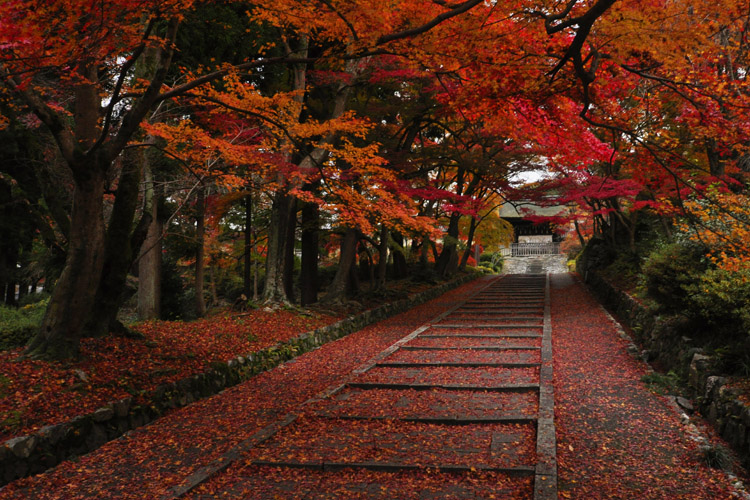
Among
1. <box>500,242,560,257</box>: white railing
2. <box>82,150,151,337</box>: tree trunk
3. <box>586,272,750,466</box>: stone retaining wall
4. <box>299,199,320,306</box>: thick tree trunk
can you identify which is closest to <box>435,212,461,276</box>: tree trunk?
<box>299,199,320,306</box>: thick tree trunk

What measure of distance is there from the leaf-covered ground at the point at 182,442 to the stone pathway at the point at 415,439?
18 cm

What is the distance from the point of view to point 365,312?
13109 millimetres

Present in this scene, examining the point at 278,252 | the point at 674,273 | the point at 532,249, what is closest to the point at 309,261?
the point at 278,252

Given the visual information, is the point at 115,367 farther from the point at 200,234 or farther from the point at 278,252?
the point at 200,234

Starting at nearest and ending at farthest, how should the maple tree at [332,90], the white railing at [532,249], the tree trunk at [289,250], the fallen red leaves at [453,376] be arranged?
1. the maple tree at [332,90]
2. the fallen red leaves at [453,376]
3. the tree trunk at [289,250]
4. the white railing at [532,249]

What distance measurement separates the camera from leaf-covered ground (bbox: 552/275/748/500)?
3.79 meters

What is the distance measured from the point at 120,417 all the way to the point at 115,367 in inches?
37.5

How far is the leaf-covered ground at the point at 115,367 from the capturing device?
484 cm

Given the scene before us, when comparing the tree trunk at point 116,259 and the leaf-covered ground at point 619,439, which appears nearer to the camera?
the leaf-covered ground at point 619,439

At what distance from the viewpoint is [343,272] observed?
13500 millimetres

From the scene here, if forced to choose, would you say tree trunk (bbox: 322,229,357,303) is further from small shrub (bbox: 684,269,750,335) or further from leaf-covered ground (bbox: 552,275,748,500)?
small shrub (bbox: 684,269,750,335)

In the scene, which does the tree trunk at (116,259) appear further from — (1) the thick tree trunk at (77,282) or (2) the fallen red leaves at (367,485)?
(2) the fallen red leaves at (367,485)

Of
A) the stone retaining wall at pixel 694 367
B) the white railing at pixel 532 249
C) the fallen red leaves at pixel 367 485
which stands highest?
the white railing at pixel 532 249

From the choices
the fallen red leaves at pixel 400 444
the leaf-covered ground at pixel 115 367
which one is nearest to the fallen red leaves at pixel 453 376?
the fallen red leaves at pixel 400 444
